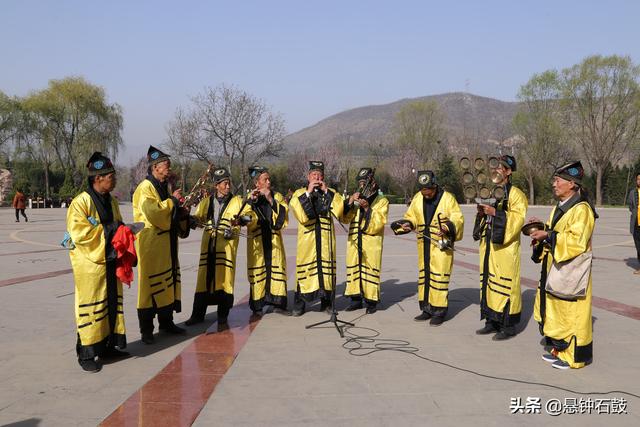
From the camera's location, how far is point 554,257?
5395 millimetres

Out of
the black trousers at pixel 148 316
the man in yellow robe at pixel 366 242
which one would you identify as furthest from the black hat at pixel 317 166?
the black trousers at pixel 148 316

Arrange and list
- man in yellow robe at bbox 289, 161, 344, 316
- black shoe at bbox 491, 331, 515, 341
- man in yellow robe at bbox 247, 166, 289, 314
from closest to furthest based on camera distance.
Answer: black shoe at bbox 491, 331, 515, 341, man in yellow robe at bbox 247, 166, 289, 314, man in yellow robe at bbox 289, 161, 344, 316

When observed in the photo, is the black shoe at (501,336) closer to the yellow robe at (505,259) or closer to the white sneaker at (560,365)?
the yellow robe at (505,259)

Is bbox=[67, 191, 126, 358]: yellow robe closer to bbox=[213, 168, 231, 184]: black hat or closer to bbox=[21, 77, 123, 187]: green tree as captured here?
bbox=[213, 168, 231, 184]: black hat

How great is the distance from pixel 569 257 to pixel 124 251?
4.38m

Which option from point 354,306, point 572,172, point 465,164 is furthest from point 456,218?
point 354,306

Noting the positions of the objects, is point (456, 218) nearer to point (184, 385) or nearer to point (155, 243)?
point (155, 243)

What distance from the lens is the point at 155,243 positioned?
6.25m

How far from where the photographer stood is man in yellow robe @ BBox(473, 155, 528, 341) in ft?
20.3

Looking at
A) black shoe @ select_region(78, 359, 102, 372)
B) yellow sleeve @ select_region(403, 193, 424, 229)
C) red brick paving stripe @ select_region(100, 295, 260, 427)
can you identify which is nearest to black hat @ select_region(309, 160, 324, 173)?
yellow sleeve @ select_region(403, 193, 424, 229)

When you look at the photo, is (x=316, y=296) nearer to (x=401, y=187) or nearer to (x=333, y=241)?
(x=333, y=241)

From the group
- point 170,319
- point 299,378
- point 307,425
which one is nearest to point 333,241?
point 170,319

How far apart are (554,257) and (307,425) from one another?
305cm

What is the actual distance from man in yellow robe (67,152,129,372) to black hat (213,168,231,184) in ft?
6.09
